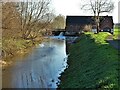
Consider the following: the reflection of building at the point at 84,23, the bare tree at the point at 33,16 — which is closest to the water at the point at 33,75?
the bare tree at the point at 33,16

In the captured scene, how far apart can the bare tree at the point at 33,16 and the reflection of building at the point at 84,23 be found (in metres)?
24.0

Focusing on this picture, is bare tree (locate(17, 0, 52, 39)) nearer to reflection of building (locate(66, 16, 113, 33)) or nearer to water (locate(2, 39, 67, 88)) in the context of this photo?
water (locate(2, 39, 67, 88))

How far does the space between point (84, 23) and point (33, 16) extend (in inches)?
1270

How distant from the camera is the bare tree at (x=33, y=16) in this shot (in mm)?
49281

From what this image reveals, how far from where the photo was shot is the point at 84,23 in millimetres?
82438

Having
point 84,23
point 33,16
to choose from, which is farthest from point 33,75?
point 84,23

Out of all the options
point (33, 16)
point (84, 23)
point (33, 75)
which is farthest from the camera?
point (84, 23)

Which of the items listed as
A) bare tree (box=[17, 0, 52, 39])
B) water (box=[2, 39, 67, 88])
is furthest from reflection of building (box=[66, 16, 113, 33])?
water (box=[2, 39, 67, 88])

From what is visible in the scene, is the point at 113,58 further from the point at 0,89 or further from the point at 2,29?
the point at 2,29

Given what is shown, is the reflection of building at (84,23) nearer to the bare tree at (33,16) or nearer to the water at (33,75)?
the bare tree at (33,16)

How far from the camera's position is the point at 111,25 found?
79.5 m

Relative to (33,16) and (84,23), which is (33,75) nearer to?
(33,16)

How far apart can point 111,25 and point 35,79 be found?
205ft

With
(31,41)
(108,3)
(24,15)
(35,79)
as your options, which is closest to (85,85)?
(35,79)
